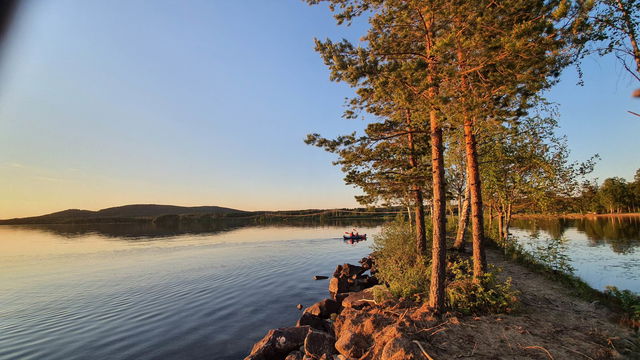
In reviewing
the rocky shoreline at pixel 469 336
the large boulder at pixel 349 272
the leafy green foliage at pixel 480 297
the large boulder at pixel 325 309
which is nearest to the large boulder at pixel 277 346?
the rocky shoreline at pixel 469 336

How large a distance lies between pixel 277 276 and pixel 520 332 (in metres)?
19.0

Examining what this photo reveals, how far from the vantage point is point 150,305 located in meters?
16.0

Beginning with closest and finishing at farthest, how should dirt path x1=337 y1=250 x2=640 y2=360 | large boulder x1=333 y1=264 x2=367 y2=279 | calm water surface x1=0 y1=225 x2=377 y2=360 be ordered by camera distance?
dirt path x1=337 y1=250 x2=640 y2=360
calm water surface x1=0 y1=225 x2=377 y2=360
large boulder x1=333 y1=264 x2=367 y2=279

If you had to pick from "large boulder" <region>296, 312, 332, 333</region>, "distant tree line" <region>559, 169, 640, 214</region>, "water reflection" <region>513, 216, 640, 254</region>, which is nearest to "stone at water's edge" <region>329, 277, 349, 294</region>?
"large boulder" <region>296, 312, 332, 333</region>

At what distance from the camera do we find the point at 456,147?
923 inches

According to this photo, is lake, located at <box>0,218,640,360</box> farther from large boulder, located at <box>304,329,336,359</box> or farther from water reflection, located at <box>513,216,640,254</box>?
large boulder, located at <box>304,329,336,359</box>

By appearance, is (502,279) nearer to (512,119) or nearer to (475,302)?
(475,302)

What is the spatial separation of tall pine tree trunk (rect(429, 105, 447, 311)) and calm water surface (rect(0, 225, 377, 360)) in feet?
24.3

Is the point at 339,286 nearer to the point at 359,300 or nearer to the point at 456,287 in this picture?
the point at 359,300

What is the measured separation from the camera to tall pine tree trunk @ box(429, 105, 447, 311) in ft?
27.9

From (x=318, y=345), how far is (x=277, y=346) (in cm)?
172

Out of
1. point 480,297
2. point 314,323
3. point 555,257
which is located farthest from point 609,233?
point 314,323

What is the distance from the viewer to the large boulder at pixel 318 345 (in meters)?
7.54

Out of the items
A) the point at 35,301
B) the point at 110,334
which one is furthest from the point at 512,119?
the point at 35,301
